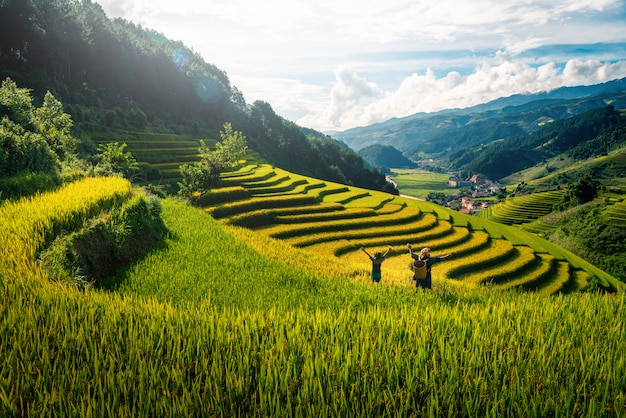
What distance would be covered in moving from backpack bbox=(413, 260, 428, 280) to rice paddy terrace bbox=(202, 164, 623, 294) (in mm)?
10107

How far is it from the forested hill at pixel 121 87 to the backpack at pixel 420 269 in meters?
32.4

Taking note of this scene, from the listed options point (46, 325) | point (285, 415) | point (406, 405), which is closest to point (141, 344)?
point (46, 325)

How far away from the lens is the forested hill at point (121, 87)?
40.9 m

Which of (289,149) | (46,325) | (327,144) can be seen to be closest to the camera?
(46,325)

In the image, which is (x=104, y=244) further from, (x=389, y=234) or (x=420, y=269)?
(x=389, y=234)

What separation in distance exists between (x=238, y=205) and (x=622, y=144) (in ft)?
694

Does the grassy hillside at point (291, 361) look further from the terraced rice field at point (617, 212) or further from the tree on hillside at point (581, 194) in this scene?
the tree on hillside at point (581, 194)

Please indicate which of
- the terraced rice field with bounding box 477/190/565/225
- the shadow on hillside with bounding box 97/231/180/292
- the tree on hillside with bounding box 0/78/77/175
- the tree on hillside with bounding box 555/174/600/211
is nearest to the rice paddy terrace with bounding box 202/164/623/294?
the shadow on hillside with bounding box 97/231/180/292

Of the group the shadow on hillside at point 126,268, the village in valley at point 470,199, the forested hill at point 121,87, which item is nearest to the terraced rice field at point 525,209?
the village in valley at point 470,199

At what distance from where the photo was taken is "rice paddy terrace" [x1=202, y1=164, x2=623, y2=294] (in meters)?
22.2

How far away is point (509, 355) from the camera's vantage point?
3.09 meters

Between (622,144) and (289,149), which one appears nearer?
(289,149)

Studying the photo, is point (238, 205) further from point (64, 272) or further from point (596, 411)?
point (596, 411)

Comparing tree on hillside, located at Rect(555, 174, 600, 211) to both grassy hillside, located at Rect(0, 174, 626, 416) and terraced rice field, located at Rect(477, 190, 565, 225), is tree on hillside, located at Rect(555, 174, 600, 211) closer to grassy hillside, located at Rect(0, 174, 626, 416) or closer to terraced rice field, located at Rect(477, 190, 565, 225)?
terraced rice field, located at Rect(477, 190, 565, 225)
